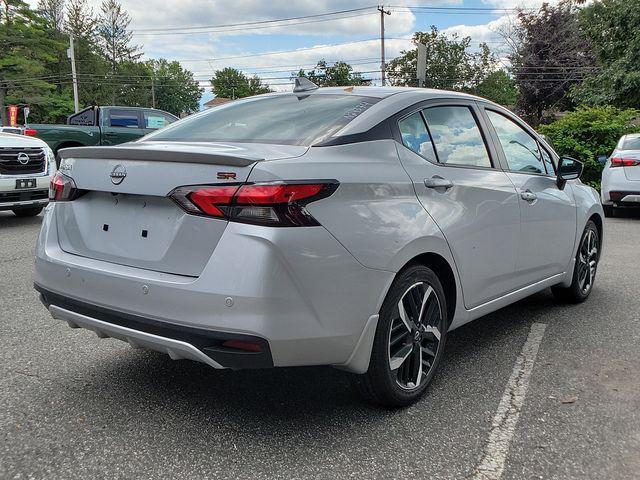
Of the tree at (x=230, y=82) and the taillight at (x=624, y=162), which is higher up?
the tree at (x=230, y=82)

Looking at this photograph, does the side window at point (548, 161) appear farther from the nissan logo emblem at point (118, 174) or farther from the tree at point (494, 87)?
the tree at point (494, 87)

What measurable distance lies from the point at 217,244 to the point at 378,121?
1.13m

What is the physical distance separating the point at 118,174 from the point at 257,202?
790mm

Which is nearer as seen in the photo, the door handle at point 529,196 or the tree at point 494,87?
the door handle at point 529,196

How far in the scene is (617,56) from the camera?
Result: 2094cm

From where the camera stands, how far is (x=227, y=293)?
2.34m

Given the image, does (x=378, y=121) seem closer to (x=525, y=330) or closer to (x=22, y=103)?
(x=525, y=330)

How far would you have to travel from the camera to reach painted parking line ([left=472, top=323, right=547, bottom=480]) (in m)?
2.45

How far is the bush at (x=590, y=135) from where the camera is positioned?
47.4ft

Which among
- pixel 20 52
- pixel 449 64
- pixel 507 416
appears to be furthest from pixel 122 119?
pixel 449 64

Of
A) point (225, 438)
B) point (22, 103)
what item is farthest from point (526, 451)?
point (22, 103)

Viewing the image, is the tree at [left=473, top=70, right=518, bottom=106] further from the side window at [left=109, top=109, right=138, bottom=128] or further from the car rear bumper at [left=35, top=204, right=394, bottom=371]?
the car rear bumper at [left=35, top=204, right=394, bottom=371]

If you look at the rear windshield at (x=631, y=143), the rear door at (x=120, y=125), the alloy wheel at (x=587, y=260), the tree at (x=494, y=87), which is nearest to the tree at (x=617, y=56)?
the rear windshield at (x=631, y=143)

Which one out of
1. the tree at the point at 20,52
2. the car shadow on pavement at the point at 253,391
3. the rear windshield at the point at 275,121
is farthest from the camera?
the tree at the point at 20,52
